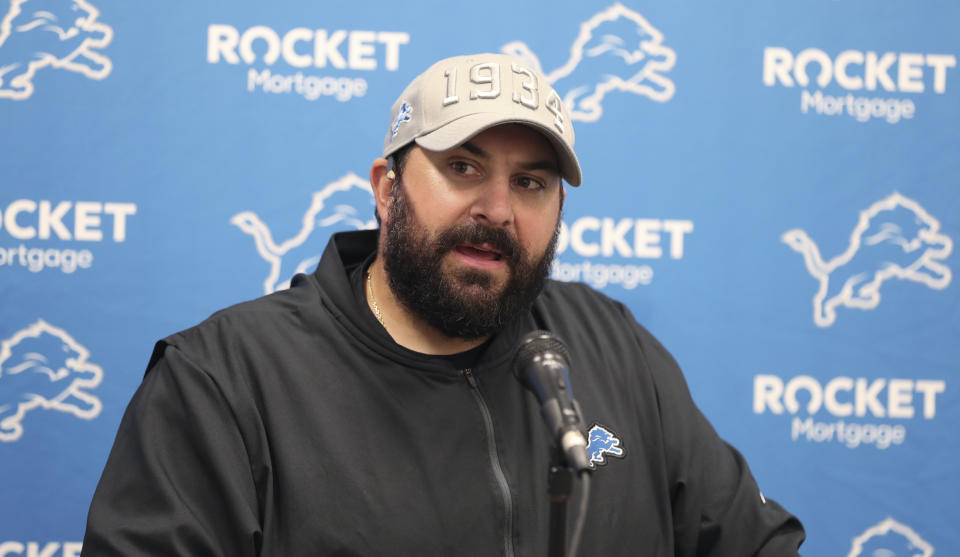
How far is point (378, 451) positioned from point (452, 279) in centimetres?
30

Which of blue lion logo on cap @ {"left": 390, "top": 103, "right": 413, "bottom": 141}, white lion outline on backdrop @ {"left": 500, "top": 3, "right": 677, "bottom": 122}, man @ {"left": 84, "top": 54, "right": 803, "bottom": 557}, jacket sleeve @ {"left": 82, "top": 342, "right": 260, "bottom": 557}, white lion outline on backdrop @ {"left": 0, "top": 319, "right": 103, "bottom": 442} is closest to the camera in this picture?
jacket sleeve @ {"left": 82, "top": 342, "right": 260, "bottom": 557}

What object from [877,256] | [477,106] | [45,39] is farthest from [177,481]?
[877,256]

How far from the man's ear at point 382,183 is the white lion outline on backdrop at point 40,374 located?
0.93 meters

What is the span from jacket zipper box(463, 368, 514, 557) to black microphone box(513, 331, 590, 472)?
1.41ft

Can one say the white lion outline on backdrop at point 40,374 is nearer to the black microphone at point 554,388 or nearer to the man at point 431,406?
the man at point 431,406

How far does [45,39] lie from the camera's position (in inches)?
77.0

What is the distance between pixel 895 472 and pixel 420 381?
58.2 inches

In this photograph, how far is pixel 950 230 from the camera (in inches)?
86.6

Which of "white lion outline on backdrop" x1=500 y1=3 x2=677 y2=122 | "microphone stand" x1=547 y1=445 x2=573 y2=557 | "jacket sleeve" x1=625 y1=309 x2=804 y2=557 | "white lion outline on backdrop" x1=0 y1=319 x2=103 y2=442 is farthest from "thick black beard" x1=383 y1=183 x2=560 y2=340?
"white lion outline on backdrop" x1=0 y1=319 x2=103 y2=442

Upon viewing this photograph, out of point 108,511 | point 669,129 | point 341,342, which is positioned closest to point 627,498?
point 341,342

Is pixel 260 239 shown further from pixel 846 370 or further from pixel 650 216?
pixel 846 370

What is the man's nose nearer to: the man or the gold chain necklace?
the man

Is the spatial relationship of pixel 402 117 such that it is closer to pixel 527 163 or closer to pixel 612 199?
pixel 527 163

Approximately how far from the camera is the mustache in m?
1.33
